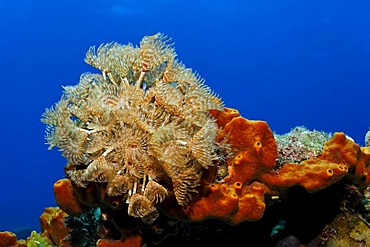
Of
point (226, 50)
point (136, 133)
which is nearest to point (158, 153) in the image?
point (136, 133)

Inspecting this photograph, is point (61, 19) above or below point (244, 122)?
above

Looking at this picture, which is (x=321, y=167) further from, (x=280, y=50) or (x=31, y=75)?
(x=31, y=75)

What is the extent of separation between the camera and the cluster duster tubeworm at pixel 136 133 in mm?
3197

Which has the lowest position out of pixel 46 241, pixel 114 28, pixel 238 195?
pixel 238 195

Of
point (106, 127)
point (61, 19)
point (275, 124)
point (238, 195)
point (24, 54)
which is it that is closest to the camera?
point (106, 127)

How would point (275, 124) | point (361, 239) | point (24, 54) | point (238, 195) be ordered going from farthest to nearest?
point (275, 124)
point (24, 54)
point (361, 239)
point (238, 195)

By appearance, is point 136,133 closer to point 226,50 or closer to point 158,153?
point 158,153

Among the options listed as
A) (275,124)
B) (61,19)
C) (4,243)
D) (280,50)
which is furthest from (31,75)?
(4,243)

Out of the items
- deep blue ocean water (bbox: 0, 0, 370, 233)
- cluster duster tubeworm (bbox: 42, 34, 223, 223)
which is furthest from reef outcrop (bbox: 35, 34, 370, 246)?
deep blue ocean water (bbox: 0, 0, 370, 233)

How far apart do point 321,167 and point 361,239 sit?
47.1 inches

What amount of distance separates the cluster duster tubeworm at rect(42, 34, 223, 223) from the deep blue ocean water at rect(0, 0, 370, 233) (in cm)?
6516

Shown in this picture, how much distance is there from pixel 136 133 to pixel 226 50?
97.5 meters

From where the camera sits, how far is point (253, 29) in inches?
3538

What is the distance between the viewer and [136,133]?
3213mm
